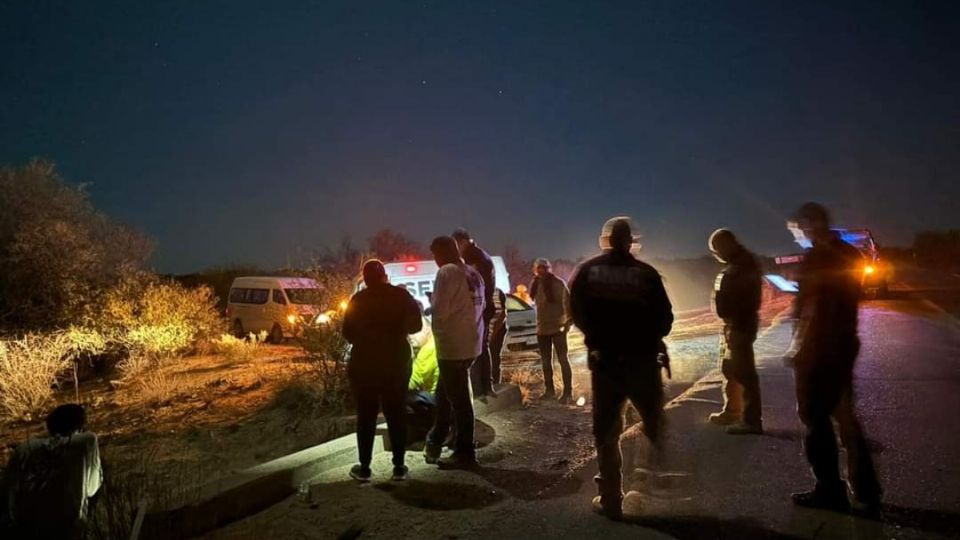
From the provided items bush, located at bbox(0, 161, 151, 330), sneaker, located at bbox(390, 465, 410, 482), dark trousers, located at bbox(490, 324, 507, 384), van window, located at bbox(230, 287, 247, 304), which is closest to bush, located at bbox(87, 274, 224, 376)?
bush, located at bbox(0, 161, 151, 330)

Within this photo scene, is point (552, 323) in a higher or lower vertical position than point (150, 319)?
lower

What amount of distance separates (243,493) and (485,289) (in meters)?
3.02

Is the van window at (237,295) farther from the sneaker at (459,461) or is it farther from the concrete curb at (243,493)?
the sneaker at (459,461)

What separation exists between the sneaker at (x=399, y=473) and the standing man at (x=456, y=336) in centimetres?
36

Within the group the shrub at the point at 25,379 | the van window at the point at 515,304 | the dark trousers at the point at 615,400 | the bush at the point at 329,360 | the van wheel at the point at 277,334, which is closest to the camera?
the dark trousers at the point at 615,400

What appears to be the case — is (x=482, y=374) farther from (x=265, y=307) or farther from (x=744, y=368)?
(x=265, y=307)

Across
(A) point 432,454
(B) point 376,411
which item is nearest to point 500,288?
(A) point 432,454

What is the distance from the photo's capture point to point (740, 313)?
19.1 ft

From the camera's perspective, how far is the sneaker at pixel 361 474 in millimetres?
4977

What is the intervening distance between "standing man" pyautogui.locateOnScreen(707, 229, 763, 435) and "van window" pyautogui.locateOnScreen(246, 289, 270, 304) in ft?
53.5

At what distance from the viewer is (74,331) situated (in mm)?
13422

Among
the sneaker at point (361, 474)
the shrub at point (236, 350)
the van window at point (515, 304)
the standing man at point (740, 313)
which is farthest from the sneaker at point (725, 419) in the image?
the shrub at point (236, 350)

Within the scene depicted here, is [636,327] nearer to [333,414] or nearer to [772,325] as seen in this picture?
[333,414]

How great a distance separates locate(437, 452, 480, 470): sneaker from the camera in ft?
17.2
